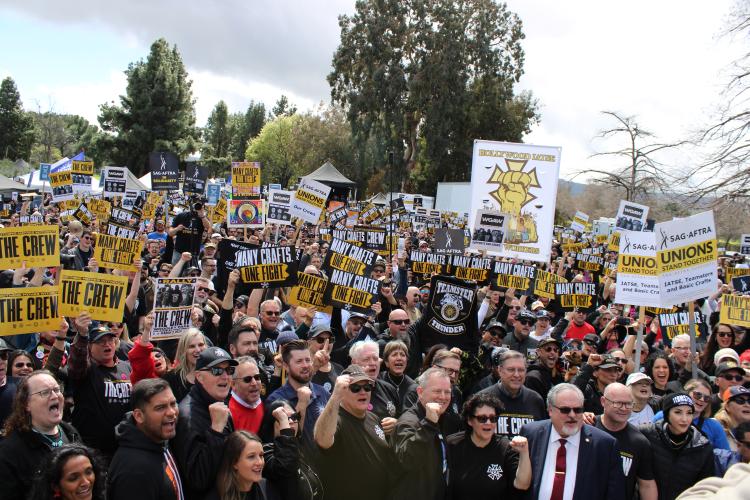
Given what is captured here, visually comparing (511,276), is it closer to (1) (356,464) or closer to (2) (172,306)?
(2) (172,306)

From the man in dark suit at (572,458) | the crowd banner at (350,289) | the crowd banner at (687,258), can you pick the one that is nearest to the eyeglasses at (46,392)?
the man in dark suit at (572,458)

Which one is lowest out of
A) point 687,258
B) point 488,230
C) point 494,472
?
point 494,472

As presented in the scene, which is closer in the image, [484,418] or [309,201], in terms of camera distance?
[484,418]

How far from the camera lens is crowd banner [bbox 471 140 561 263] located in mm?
12930

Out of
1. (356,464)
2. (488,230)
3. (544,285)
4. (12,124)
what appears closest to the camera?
(356,464)

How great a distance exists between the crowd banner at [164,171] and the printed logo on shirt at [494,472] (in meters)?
17.0

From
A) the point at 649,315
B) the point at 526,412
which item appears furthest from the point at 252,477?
the point at 649,315

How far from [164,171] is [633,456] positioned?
17755 mm

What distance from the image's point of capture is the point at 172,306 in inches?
301

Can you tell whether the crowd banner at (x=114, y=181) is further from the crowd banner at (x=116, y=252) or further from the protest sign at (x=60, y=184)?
the crowd banner at (x=116, y=252)

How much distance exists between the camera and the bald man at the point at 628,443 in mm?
5297

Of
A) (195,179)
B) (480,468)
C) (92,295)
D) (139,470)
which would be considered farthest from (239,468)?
(195,179)

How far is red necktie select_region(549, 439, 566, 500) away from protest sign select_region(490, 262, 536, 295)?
6.53m

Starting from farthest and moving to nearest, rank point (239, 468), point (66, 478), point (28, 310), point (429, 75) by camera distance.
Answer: point (429, 75)
point (28, 310)
point (239, 468)
point (66, 478)
